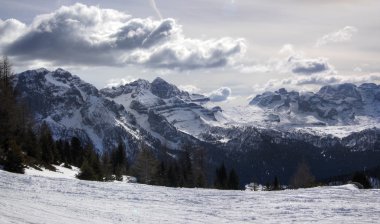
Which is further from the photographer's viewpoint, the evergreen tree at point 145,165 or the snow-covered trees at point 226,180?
the snow-covered trees at point 226,180

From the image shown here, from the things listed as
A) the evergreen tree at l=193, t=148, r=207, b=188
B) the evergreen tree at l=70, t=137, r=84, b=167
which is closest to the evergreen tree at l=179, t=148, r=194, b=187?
the evergreen tree at l=193, t=148, r=207, b=188

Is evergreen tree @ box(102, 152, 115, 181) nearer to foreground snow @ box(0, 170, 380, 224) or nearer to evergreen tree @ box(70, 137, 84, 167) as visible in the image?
evergreen tree @ box(70, 137, 84, 167)

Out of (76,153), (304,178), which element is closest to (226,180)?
(304,178)

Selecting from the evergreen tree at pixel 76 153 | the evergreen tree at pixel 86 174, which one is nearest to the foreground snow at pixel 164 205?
the evergreen tree at pixel 86 174

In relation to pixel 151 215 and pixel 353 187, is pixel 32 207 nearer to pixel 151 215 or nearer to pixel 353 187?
pixel 151 215

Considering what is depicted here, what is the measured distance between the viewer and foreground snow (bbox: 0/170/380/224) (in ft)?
86.5

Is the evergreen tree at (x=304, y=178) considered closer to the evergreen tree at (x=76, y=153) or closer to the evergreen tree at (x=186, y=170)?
the evergreen tree at (x=186, y=170)

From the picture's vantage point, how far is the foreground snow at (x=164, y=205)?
26359 mm

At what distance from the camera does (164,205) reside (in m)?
33.3

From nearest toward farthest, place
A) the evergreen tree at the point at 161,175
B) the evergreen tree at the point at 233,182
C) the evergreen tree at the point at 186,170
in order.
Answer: the evergreen tree at the point at 186,170 → the evergreen tree at the point at 161,175 → the evergreen tree at the point at 233,182

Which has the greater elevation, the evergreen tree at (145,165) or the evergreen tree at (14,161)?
the evergreen tree at (145,165)

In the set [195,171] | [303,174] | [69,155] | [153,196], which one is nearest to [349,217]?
[153,196]

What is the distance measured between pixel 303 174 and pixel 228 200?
229 ft

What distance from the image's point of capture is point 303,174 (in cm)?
10356
